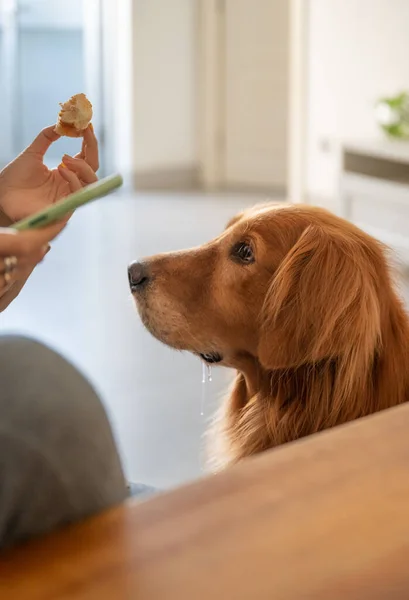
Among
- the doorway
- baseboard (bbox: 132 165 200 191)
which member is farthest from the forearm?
the doorway

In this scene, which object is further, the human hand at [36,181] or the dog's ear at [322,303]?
the human hand at [36,181]

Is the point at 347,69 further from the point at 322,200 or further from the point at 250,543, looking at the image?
the point at 250,543

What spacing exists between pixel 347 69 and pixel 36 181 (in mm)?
5212

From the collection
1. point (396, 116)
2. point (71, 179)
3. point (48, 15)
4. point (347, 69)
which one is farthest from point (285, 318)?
point (48, 15)

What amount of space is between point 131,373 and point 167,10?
15.3ft

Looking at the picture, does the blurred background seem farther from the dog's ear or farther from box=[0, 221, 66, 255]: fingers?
box=[0, 221, 66, 255]: fingers

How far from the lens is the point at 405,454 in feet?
1.92

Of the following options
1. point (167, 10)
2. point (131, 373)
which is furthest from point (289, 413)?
point (167, 10)

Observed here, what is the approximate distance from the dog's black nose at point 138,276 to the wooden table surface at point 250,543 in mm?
969

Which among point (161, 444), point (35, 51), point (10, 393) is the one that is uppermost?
point (35, 51)

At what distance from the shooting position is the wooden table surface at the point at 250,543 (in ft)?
1.41

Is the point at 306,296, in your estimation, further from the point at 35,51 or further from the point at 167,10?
the point at 35,51

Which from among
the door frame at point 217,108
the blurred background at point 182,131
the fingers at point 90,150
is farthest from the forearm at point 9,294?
the door frame at point 217,108

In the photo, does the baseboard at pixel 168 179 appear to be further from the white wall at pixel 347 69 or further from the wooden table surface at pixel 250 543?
the wooden table surface at pixel 250 543
